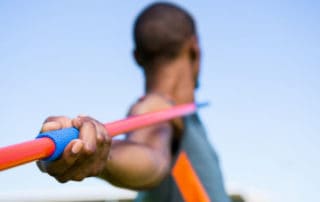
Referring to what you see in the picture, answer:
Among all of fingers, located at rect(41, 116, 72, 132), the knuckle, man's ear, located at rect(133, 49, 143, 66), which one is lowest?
man's ear, located at rect(133, 49, 143, 66)

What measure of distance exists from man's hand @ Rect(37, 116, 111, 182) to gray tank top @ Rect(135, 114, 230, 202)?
62cm

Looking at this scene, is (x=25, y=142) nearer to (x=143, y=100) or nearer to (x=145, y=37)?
(x=143, y=100)

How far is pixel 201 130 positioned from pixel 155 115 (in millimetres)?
436

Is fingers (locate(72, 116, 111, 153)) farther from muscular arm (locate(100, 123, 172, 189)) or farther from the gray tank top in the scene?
the gray tank top

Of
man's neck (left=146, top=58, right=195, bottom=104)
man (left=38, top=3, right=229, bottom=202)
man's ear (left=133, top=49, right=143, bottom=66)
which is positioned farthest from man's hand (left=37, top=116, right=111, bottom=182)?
man's ear (left=133, top=49, right=143, bottom=66)

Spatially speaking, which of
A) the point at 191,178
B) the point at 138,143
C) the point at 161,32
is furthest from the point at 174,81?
the point at 138,143

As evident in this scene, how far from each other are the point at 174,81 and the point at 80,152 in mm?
855

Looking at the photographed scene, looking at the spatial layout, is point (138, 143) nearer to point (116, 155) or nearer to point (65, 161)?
point (116, 155)

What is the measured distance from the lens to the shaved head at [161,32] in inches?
52.4

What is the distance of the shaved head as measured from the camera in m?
1.33

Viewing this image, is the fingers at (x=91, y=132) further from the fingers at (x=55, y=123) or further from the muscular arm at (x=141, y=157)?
the muscular arm at (x=141, y=157)

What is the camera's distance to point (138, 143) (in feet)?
2.68

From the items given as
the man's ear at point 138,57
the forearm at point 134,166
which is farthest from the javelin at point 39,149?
the man's ear at point 138,57

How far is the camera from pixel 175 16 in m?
1.40
